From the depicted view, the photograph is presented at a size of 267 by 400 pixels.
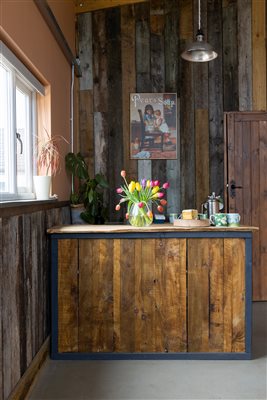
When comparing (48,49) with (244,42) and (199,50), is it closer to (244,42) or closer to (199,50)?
(199,50)

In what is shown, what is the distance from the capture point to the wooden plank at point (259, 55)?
14.7 ft

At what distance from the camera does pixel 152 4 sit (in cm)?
453

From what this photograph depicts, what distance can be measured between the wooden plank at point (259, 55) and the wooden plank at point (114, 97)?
4.74 feet

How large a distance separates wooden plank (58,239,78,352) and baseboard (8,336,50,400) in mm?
109

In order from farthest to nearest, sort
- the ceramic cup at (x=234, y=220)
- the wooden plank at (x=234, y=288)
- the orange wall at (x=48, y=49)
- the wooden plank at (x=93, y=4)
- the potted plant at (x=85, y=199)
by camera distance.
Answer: the wooden plank at (x=93, y=4), the potted plant at (x=85, y=199), the ceramic cup at (x=234, y=220), the wooden plank at (x=234, y=288), the orange wall at (x=48, y=49)

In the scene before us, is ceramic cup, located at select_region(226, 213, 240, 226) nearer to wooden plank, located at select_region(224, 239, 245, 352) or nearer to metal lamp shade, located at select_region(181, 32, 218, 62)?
wooden plank, located at select_region(224, 239, 245, 352)

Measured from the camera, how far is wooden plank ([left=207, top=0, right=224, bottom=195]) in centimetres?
451

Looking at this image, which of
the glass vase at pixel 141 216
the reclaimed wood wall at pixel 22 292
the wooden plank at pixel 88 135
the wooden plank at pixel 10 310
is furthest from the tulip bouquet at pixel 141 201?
the wooden plank at pixel 88 135

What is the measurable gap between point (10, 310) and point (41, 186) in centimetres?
111

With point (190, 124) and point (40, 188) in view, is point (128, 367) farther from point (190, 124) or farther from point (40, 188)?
point (190, 124)

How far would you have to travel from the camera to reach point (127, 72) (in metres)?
4.52

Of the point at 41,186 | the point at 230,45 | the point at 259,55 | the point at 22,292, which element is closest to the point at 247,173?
the point at 259,55

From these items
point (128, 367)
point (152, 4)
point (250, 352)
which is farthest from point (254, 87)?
point (128, 367)

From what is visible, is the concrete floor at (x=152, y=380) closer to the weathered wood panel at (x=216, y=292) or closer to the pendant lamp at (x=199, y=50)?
the weathered wood panel at (x=216, y=292)
